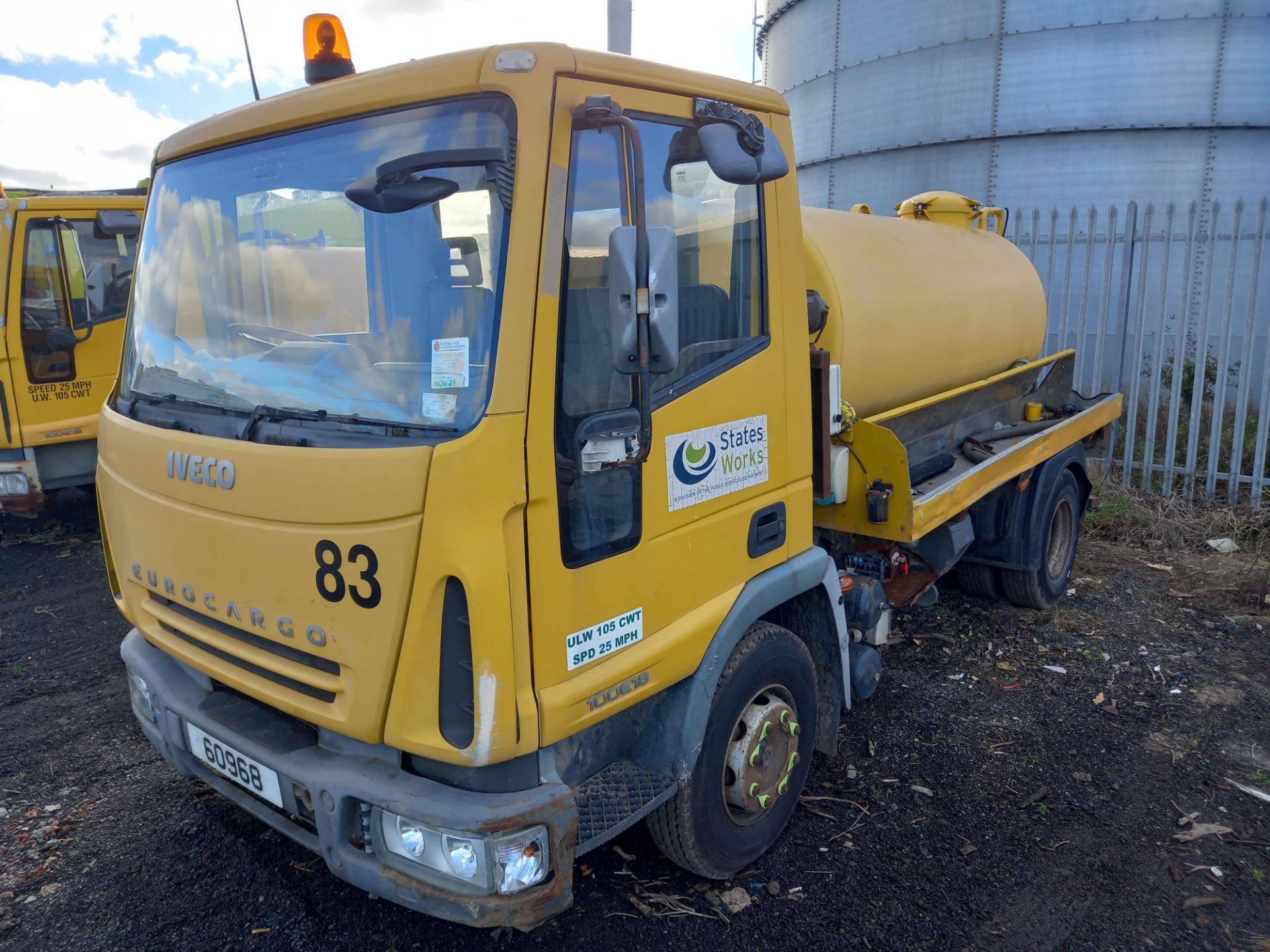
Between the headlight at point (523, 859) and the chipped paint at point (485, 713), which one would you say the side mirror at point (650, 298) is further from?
the headlight at point (523, 859)

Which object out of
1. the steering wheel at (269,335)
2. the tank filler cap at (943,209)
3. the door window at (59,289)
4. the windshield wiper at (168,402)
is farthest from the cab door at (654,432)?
the door window at (59,289)

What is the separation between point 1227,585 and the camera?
5797mm

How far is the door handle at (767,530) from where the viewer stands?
2.79 meters

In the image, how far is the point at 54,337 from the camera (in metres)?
6.67

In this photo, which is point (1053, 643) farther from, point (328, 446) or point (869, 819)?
point (328, 446)

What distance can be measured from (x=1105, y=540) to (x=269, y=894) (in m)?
6.56

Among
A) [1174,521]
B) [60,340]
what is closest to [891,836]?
[1174,521]

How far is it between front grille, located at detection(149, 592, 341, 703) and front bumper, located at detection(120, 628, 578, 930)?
0.15 metres

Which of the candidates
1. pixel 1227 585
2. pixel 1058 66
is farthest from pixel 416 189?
pixel 1058 66

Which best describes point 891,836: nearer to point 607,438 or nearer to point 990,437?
point 607,438

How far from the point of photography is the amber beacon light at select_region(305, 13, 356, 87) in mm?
2531

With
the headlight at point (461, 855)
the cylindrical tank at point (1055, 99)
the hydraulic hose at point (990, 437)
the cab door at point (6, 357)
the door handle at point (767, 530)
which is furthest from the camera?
the cylindrical tank at point (1055, 99)

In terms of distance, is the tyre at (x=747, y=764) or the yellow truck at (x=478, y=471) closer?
Answer: the yellow truck at (x=478, y=471)

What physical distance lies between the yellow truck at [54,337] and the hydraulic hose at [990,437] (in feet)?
19.8
